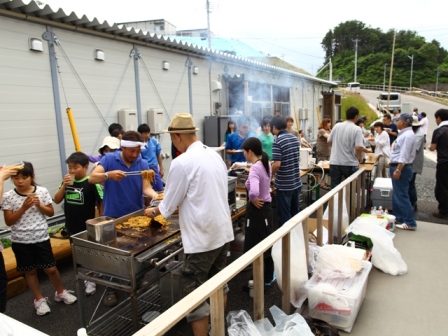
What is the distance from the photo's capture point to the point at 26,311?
384 cm

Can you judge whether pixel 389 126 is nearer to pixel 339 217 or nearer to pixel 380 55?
pixel 339 217

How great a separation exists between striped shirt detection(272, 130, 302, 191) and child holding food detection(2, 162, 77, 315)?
3095 millimetres

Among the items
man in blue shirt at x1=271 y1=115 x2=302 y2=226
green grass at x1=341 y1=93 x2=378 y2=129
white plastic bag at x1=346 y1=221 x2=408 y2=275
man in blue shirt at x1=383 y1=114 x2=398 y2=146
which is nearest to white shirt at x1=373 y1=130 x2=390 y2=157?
man in blue shirt at x1=383 y1=114 x2=398 y2=146

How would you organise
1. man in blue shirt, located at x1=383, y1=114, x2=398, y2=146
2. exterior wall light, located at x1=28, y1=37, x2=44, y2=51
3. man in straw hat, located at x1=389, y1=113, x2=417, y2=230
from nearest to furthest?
exterior wall light, located at x1=28, y1=37, x2=44, y2=51 < man in straw hat, located at x1=389, y1=113, x2=417, y2=230 < man in blue shirt, located at x1=383, y1=114, x2=398, y2=146

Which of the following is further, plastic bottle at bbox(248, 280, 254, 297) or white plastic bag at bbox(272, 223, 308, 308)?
plastic bottle at bbox(248, 280, 254, 297)

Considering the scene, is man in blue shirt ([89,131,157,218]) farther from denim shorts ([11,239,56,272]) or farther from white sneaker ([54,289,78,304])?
white sneaker ([54,289,78,304])

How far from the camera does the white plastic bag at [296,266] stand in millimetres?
3348

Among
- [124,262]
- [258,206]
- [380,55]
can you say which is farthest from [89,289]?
[380,55]

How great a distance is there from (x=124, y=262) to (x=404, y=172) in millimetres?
4862

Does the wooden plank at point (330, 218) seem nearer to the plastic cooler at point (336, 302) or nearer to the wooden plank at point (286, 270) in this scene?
the plastic cooler at point (336, 302)

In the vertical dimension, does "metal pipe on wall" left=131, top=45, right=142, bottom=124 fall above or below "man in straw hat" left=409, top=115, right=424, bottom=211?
above

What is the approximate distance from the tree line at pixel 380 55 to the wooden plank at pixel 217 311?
65.0m

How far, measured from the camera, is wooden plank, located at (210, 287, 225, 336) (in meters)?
2.06

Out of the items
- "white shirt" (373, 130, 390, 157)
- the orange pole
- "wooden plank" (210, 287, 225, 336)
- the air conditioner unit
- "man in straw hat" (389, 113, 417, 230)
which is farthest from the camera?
"white shirt" (373, 130, 390, 157)
